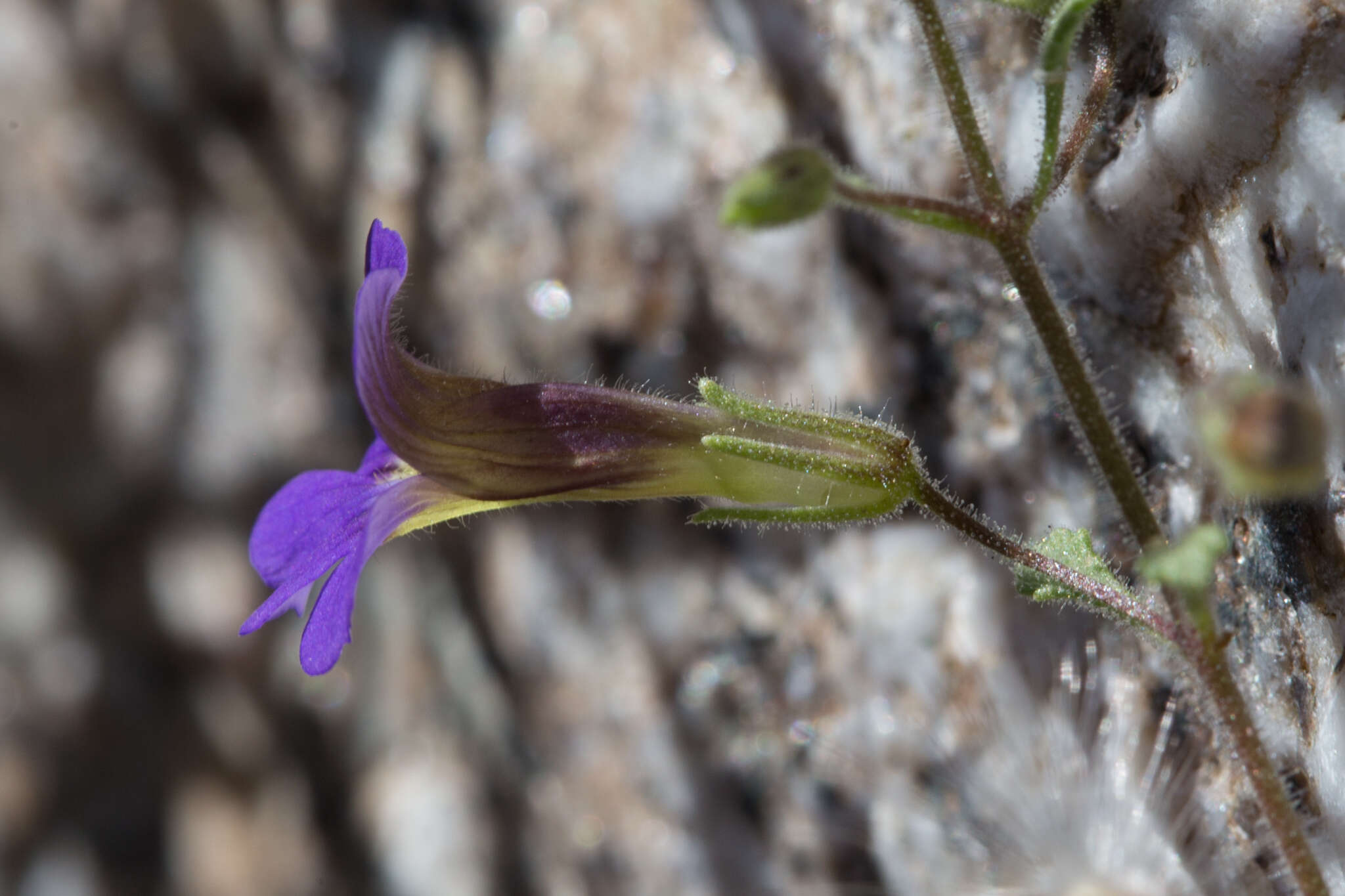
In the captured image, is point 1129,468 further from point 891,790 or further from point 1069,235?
point 891,790

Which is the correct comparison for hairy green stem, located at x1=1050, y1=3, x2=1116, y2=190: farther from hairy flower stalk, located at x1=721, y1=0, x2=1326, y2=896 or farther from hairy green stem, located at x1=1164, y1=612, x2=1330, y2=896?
hairy green stem, located at x1=1164, y1=612, x2=1330, y2=896

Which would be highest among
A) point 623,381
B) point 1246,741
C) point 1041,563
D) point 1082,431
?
point 623,381

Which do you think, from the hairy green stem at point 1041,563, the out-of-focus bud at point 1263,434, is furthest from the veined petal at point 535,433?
the out-of-focus bud at point 1263,434

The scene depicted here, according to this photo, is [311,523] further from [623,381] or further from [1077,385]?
[623,381]

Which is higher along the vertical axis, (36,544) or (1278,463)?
(36,544)

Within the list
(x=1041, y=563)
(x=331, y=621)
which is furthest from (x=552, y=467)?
(x=1041, y=563)

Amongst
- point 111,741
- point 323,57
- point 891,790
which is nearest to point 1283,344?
point 891,790
